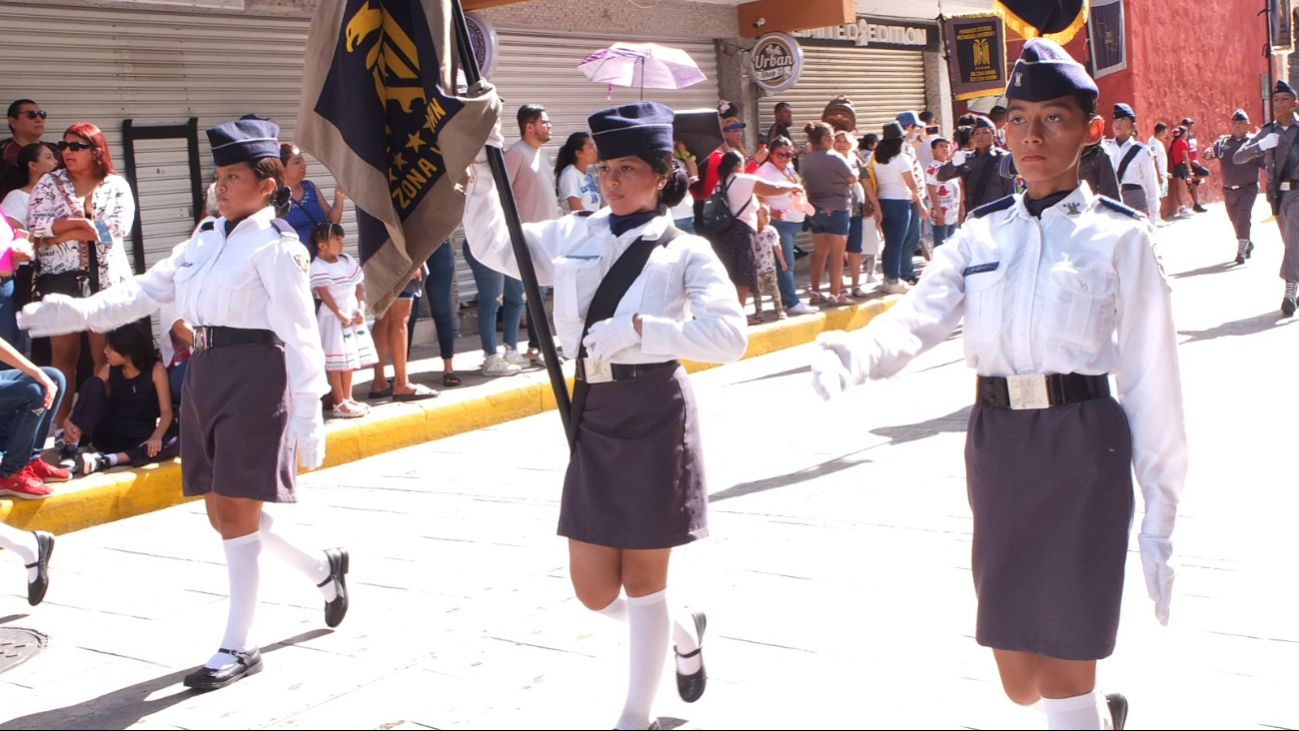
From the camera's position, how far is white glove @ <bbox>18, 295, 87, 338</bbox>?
4996 mm

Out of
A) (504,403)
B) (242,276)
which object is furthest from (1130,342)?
(504,403)

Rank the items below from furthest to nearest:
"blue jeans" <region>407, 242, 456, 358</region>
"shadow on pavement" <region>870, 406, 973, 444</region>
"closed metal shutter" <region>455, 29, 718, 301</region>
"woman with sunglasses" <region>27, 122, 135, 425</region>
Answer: "closed metal shutter" <region>455, 29, 718, 301</region> → "blue jeans" <region>407, 242, 456, 358</region> → "woman with sunglasses" <region>27, 122, 135, 425</region> → "shadow on pavement" <region>870, 406, 973, 444</region>

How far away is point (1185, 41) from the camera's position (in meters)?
31.5

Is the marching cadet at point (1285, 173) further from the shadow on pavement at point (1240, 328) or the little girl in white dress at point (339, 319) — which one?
the little girl in white dress at point (339, 319)

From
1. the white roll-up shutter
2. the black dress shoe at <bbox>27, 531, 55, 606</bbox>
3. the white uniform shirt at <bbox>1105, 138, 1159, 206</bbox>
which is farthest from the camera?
the white roll-up shutter

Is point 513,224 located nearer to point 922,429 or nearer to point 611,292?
point 611,292

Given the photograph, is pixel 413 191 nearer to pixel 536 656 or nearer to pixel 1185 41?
pixel 536 656

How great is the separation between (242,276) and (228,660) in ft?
4.44

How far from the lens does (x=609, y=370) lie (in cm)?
402

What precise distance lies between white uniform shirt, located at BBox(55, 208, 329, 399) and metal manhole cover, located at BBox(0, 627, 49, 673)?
136 centimetres

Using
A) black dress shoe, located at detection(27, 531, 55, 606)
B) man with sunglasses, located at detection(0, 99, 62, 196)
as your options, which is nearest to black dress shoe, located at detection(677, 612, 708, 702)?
black dress shoe, located at detection(27, 531, 55, 606)

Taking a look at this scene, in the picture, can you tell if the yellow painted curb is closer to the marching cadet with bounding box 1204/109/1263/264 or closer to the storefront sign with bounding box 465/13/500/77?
the storefront sign with bounding box 465/13/500/77

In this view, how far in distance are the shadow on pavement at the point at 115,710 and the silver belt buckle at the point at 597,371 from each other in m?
1.91

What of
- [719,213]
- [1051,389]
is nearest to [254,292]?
[1051,389]
